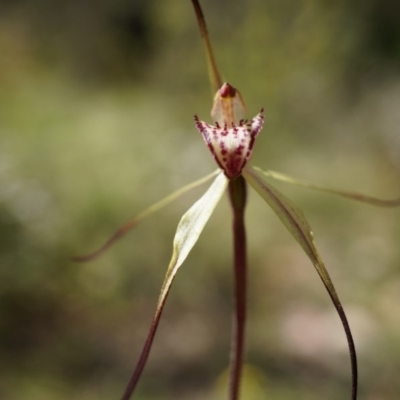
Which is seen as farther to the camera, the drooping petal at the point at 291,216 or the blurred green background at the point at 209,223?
the blurred green background at the point at 209,223

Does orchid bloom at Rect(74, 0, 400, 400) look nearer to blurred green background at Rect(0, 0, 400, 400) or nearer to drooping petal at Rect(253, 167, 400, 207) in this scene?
drooping petal at Rect(253, 167, 400, 207)

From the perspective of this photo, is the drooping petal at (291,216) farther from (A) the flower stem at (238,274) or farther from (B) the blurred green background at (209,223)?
(B) the blurred green background at (209,223)

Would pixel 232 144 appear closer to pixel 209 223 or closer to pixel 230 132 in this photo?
pixel 230 132

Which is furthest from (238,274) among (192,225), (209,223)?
(209,223)

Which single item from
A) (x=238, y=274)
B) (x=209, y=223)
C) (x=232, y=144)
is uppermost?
(x=209, y=223)

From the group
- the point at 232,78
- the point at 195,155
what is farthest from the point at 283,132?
the point at 195,155

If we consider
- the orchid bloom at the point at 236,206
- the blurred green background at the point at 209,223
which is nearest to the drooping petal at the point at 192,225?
the orchid bloom at the point at 236,206

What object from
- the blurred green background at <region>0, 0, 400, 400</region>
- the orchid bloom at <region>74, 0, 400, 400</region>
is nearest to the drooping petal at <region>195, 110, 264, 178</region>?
the orchid bloom at <region>74, 0, 400, 400</region>
